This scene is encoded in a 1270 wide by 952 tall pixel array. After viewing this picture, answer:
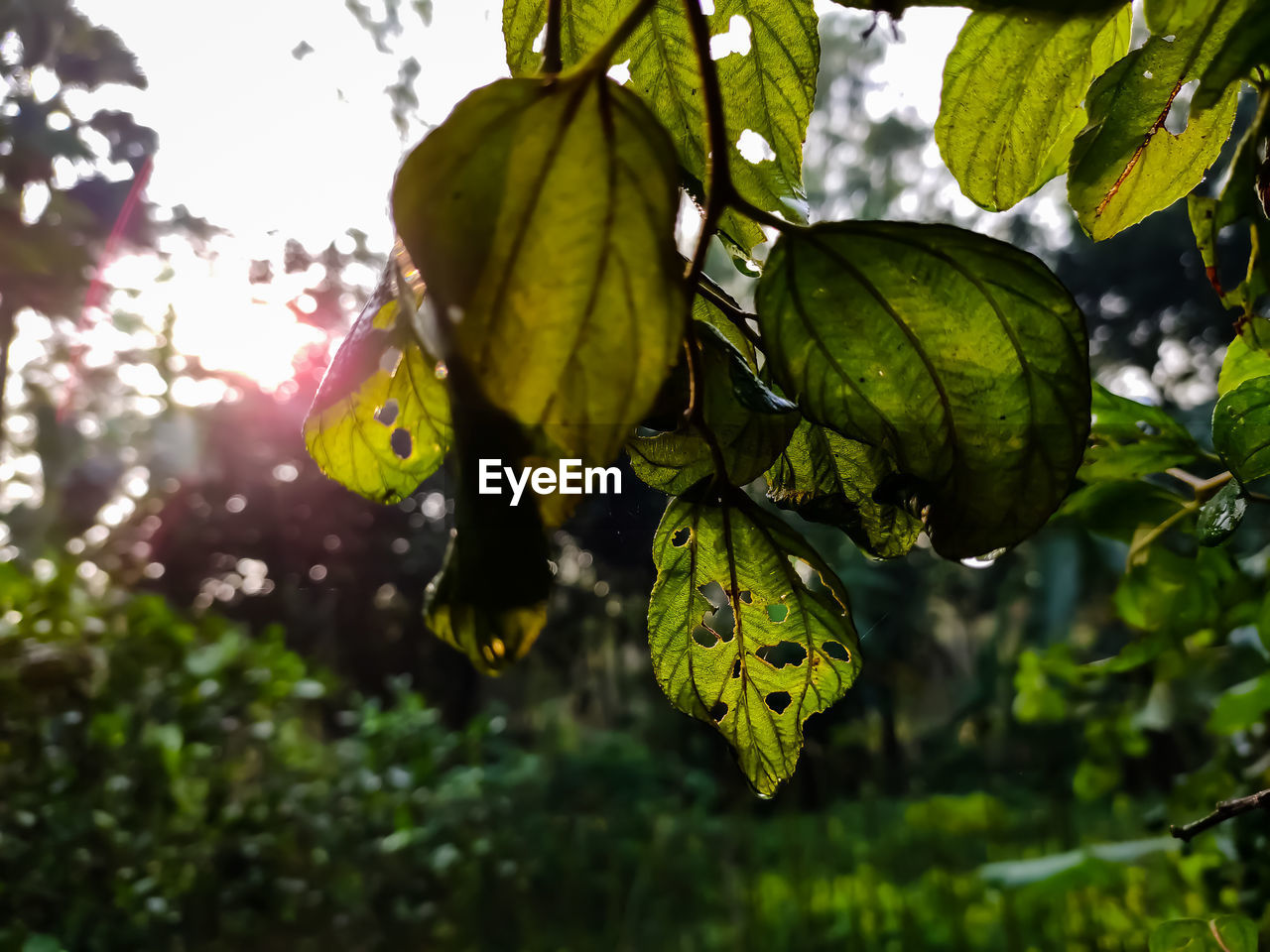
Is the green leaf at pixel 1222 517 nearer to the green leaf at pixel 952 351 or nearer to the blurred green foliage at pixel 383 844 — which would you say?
the green leaf at pixel 952 351

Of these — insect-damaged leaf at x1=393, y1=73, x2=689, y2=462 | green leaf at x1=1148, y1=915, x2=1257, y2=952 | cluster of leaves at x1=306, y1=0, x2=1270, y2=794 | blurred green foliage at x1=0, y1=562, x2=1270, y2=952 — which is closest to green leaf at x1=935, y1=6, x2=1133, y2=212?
cluster of leaves at x1=306, y1=0, x2=1270, y2=794

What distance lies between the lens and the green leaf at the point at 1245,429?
0.21 m

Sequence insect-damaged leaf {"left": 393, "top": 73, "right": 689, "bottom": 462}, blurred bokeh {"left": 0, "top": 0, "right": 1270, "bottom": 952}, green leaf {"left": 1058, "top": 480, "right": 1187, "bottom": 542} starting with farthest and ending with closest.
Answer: blurred bokeh {"left": 0, "top": 0, "right": 1270, "bottom": 952}
green leaf {"left": 1058, "top": 480, "right": 1187, "bottom": 542}
insect-damaged leaf {"left": 393, "top": 73, "right": 689, "bottom": 462}

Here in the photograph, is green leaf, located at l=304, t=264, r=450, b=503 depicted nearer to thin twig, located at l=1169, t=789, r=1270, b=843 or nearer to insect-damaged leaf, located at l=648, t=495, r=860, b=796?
insect-damaged leaf, located at l=648, t=495, r=860, b=796

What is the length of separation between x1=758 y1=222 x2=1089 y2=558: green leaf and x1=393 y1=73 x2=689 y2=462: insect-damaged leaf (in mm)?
55

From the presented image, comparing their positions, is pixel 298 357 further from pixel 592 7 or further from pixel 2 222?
pixel 592 7

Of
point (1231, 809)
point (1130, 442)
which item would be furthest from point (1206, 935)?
point (1130, 442)

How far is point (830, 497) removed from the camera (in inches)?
8.4

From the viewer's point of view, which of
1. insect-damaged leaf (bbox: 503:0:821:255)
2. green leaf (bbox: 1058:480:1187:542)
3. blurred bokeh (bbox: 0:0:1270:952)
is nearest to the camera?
insect-damaged leaf (bbox: 503:0:821:255)

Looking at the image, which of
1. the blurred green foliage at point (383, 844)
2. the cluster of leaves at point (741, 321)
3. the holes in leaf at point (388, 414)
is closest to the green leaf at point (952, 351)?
the cluster of leaves at point (741, 321)

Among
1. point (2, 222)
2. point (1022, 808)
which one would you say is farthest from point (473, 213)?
point (1022, 808)

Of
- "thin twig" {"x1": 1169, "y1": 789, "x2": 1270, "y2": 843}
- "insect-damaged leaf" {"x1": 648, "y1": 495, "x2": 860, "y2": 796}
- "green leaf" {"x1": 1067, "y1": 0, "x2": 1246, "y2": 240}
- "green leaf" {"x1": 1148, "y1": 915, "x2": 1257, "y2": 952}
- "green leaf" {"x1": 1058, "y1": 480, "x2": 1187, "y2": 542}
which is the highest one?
"green leaf" {"x1": 1067, "y1": 0, "x2": 1246, "y2": 240}

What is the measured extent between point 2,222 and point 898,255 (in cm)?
227

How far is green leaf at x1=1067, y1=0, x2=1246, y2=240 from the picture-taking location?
0.19 metres
